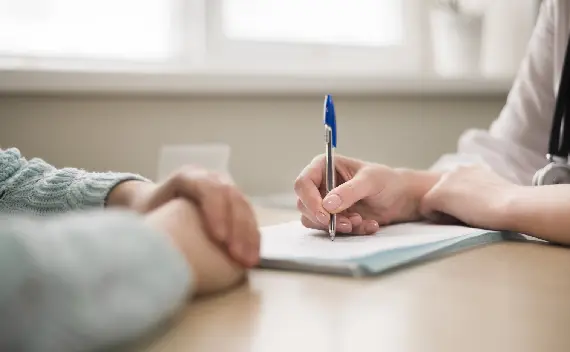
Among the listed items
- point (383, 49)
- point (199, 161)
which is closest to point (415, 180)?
point (199, 161)

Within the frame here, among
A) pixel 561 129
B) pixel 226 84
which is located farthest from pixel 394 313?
pixel 226 84

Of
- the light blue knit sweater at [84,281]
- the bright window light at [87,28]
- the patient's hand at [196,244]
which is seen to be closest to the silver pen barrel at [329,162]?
the patient's hand at [196,244]

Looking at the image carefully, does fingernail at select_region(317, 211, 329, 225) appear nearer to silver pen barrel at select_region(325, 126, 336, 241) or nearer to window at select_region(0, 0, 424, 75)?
silver pen barrel at select_region(325, 126, 336, 241)

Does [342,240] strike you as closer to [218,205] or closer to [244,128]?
[218,205]

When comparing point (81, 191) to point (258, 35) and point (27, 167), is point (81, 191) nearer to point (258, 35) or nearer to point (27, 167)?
point (27, 167)

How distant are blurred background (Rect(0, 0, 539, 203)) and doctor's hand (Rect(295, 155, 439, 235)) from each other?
49 cm

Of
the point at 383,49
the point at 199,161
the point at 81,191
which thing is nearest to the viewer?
the point at 81,191

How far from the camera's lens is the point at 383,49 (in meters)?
1.72

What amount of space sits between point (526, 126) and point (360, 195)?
0.57m

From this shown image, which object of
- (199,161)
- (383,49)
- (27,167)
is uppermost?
(383,49)

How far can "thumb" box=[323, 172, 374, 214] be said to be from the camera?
0.68 metres

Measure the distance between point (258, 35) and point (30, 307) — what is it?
139cm

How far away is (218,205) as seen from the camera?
17.4 inches

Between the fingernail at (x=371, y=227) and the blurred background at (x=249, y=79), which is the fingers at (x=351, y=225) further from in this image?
the blurred background at (x=249, y=79)
